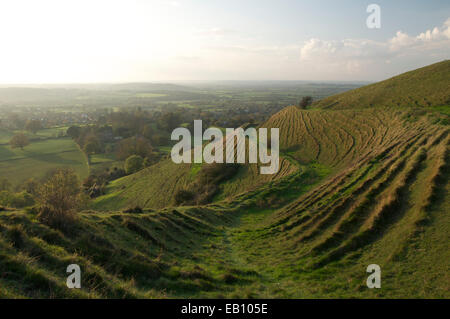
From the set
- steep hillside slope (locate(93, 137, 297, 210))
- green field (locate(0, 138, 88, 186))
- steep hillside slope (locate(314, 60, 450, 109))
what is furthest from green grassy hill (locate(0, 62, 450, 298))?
green field (locate(0, 138, 88, 186))

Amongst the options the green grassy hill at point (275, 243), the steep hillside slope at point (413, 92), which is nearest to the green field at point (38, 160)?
the green grassy hill at point (275, 243)

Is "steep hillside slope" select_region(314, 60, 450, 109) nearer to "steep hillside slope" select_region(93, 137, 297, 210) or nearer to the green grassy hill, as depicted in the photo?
the green grassy hill

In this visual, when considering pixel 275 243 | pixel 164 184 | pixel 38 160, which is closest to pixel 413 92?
pixel 275 243

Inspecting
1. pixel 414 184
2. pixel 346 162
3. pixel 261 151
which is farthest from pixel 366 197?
pixel 261 151

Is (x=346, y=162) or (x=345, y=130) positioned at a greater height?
(x=345, y=130)

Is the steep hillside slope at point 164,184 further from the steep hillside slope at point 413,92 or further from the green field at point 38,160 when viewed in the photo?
the steep hillside slope at point 413,92

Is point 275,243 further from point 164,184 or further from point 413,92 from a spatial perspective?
point 413,92
